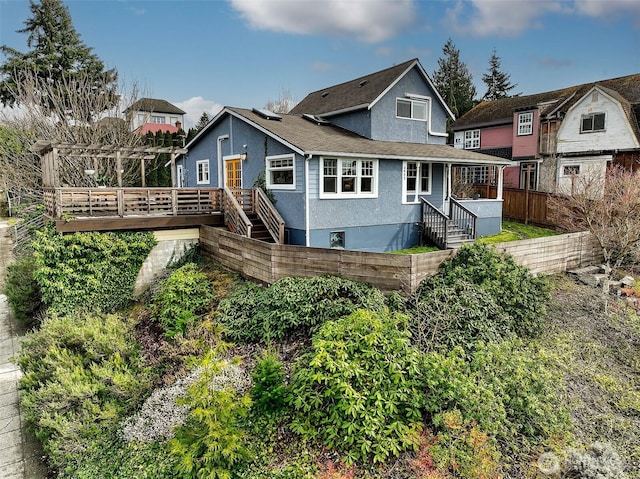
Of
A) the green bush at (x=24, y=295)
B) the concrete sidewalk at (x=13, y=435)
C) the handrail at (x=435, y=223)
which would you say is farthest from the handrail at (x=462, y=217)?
the green bush at (x=24, y=295)

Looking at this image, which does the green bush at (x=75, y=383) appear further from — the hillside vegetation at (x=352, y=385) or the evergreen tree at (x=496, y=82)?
the evergreen tree at (x=496, y=82)

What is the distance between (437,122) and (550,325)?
11254 mm

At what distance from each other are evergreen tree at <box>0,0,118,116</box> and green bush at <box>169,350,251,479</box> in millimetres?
23686

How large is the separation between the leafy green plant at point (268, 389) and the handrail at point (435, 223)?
9.31 m

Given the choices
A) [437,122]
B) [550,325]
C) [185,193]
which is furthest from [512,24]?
[185,193]

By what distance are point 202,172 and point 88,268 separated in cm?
925

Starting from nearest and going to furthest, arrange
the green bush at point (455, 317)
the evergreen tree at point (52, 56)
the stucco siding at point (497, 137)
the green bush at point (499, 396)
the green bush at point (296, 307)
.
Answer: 1. the green bush at point (499, 396)
2. the green bush at point (455, 317)
3. the green bush at point (296, 307)
4. the evergreen tree at point (52, 56)
5. the stucco siding at point (497, 137)

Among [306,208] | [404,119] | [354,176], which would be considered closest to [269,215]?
[306,208]

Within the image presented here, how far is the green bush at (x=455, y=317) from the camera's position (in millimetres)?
7617

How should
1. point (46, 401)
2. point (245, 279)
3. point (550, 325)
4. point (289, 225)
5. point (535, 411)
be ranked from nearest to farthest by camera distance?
point (535, 411) < point (46, 401) < point (550, 325) < point (245, 279) < point (289, 225)

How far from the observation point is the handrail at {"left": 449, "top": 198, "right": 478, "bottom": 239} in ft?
48.8

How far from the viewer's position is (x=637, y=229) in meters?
11.9

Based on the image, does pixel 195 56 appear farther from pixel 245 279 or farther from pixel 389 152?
pixel 245 279

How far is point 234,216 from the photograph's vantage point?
13.8 metres
